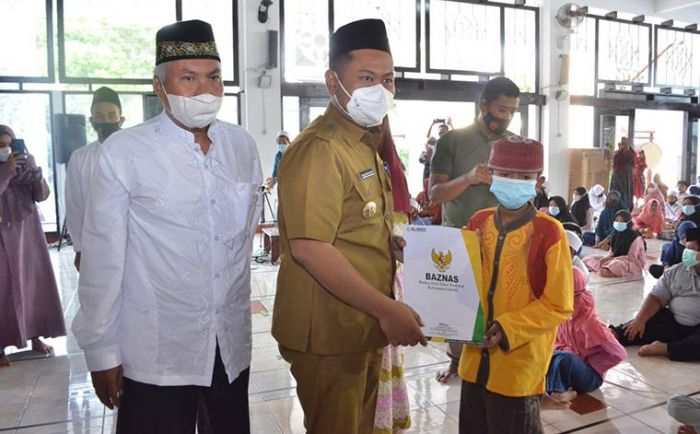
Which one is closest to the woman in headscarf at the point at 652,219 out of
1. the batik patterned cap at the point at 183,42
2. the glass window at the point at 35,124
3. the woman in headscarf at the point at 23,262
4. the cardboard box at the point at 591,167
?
the cardboard box at the point at 591,167

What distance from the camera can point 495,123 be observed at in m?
2.71

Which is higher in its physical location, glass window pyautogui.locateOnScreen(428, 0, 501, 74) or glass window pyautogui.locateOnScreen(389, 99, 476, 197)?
glass window pyautogui.locateOnScreen(428, 0, 501, 74)

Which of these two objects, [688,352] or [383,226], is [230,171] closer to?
[383,226]

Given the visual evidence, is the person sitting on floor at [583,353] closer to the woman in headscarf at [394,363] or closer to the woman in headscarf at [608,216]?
the woman in headscarf at [394,363]

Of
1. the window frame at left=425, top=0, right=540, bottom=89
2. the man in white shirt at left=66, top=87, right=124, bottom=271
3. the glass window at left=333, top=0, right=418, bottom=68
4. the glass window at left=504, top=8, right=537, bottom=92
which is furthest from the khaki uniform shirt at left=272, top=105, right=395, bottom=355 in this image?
the glass window at left=504, top=8, right=537, bottom=92

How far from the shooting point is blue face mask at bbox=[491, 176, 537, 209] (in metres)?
1.78

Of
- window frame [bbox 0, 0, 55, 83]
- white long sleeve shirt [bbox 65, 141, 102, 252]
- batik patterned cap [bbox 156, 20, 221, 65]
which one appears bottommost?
white long sleeve shirt [bbox 65, 141, 102, 252]

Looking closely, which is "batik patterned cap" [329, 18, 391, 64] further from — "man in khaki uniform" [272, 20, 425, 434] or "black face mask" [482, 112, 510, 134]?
"black face mask" [482, 112, 510, 134]

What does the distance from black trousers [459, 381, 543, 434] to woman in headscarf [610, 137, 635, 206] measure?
10.1m

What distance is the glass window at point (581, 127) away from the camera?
40.6 feet

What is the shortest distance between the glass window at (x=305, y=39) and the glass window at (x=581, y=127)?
19.1ft

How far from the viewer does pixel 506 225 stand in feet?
5.90

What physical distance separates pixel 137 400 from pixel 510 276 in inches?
44.6

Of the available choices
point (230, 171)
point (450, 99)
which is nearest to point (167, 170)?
point (230, 171)
